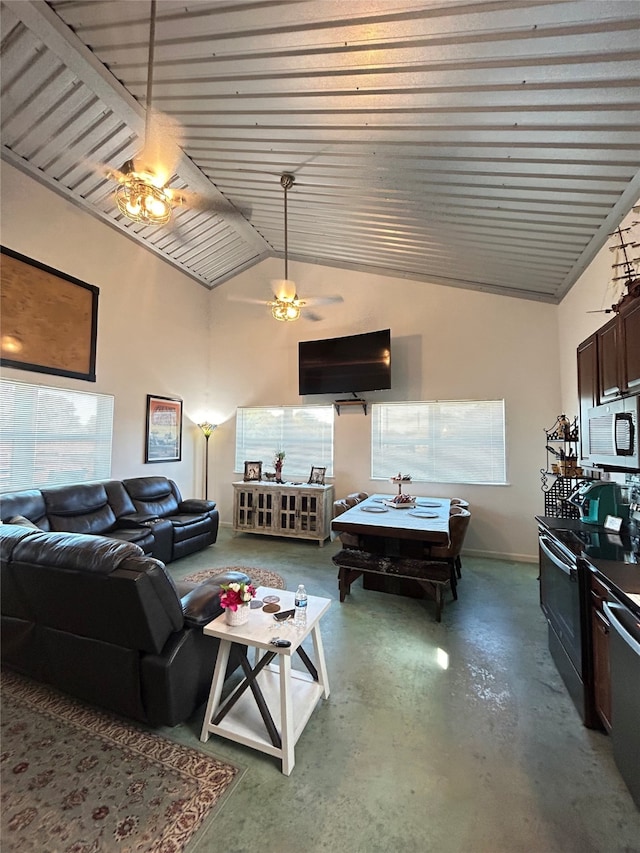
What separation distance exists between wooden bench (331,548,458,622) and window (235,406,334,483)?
2344 mm

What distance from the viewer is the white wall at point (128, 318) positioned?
3924 mm

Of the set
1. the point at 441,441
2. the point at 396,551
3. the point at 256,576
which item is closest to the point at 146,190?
the point at 396,551

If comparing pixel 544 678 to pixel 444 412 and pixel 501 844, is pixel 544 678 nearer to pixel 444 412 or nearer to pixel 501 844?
pixel 501 844

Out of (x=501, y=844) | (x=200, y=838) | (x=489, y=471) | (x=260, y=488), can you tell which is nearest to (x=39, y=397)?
(x=260, y=488)

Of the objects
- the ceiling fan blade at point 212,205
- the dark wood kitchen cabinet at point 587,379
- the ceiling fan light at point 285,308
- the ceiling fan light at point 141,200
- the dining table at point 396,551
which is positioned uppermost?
the ceiling fan blade at point 212,205

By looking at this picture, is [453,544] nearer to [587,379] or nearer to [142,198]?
[587,379]

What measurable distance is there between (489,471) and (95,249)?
6063 millimetres

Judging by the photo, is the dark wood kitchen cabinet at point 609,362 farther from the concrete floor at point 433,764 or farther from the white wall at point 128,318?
the white wall at point 128,318

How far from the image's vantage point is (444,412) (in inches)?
199

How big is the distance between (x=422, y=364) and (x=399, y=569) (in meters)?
3.08

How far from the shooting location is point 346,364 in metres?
5.26

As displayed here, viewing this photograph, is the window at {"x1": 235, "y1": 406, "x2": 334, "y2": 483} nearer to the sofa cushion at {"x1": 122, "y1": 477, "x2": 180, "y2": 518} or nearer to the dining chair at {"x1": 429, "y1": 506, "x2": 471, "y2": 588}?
the sofa cushion at {"x1": 122, "y1": 477, "x2": 180, "y2": 518}

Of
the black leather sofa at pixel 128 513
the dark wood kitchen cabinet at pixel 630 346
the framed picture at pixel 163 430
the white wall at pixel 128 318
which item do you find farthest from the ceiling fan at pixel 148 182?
the framed picture at pixel 163 430

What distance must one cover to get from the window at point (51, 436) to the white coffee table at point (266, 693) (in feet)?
11.2
